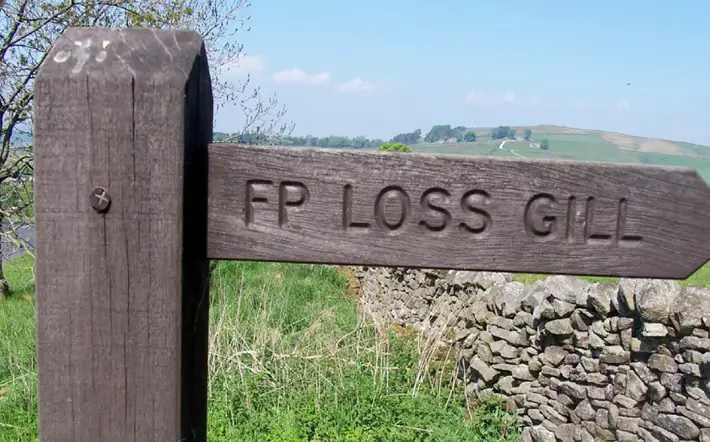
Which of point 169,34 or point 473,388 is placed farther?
point 473,388

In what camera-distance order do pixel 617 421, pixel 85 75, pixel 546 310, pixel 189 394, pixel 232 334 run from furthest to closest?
pixel 232 334 → pixel 546 310 → pixel 617 421 → pixel 189 394 → pixel 85 75

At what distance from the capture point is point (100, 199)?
103cm

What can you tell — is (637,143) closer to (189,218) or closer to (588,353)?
(588,353)

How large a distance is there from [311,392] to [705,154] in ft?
76.0

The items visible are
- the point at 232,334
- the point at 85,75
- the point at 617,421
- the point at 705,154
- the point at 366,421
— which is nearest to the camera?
the point at 85,75

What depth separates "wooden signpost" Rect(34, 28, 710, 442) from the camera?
1033mm

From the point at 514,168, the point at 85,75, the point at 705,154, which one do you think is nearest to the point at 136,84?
the point at 85,75

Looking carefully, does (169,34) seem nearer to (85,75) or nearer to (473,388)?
(85,75)

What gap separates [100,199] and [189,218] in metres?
0.15

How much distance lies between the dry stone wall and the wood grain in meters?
3.33

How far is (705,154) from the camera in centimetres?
2362

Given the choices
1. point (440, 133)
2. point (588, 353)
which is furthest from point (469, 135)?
point (588, 353)

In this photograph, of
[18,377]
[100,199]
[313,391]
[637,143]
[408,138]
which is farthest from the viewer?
[408,138]

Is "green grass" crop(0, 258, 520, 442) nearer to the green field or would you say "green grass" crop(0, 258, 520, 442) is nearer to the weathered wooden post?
the green field
